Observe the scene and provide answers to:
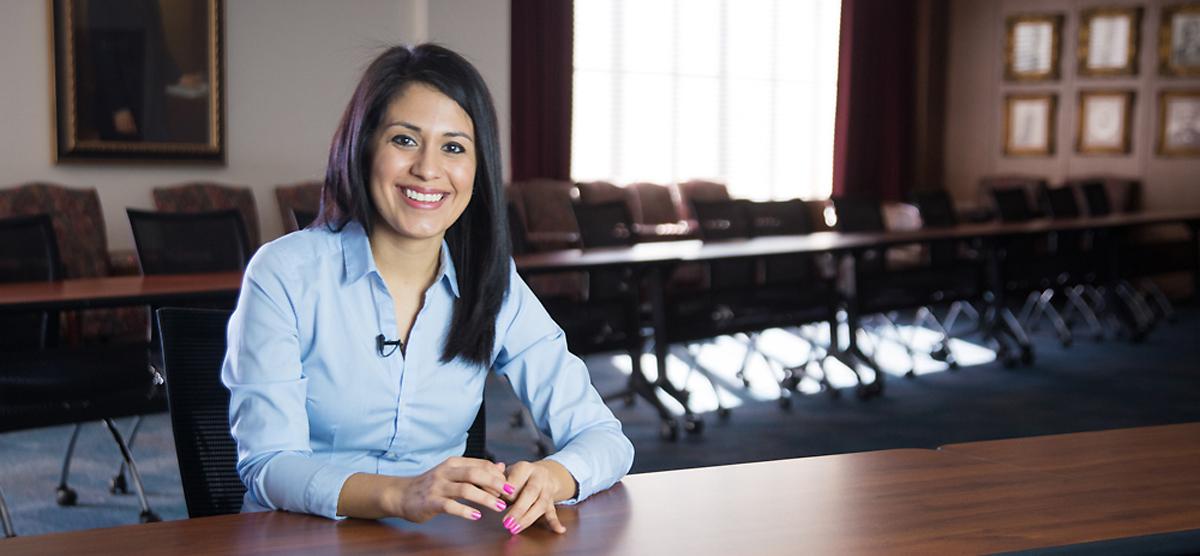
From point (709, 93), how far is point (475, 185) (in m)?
8.84

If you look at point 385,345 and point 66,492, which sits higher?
point 385,345

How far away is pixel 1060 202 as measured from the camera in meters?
8.98

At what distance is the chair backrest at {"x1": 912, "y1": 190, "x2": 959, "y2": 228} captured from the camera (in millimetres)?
7852

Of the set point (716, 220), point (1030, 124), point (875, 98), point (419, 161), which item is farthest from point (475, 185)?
point (1030, 124)

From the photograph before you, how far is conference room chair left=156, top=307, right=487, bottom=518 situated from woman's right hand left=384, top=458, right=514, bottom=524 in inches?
19.6

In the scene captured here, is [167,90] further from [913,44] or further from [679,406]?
[913,44]

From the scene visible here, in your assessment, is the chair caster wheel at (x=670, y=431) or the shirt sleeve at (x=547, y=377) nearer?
the shirt sleeve at (x=547, y=377)

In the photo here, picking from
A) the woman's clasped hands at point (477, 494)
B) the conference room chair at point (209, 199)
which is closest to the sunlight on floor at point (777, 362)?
the conference room chair at point (209, 199)

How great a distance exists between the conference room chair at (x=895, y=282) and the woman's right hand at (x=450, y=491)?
5089 millimetres

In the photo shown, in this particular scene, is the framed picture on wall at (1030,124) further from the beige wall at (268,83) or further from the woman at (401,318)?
the woman at (401,318)

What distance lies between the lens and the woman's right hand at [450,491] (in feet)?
4.68

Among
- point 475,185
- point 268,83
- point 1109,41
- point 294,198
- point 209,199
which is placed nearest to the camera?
point 475,185

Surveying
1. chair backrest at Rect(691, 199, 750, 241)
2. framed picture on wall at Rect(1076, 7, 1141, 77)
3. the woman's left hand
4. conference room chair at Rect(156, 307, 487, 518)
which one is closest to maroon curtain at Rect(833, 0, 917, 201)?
framed picture on wall at Rect(1076, 7, 1141, 77)

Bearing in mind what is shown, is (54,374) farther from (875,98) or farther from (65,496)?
(875,98)
